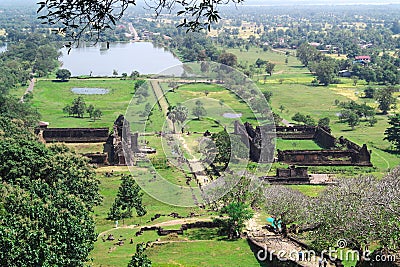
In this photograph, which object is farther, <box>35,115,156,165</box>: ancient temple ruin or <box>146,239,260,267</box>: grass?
<box>35,115,156,165</box>: ancient temple ruin

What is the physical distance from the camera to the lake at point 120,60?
315ft

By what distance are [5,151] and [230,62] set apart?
64724 mm

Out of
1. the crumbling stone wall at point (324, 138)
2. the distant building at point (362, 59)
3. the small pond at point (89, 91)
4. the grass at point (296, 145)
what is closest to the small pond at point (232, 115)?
the grass at point (296, 145)

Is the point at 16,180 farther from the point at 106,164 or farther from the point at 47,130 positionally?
the point at 47,130

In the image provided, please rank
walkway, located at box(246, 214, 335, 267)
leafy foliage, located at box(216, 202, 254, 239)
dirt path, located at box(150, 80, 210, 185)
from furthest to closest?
dirt path, located at box(150, 80, 210, 185) < leafy foliage, located at box(216, 202, 254, 239) < walkway, located at box(246, 214, 335, 267)

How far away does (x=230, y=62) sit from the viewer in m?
87.5

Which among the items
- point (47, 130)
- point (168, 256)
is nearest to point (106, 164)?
point (47, 130)

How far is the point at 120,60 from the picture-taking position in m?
110

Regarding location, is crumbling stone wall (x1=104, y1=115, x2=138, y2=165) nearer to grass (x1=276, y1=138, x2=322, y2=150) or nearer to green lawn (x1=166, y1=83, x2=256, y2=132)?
green lawn (x1=166, y1=83, x2=256, y2=132)

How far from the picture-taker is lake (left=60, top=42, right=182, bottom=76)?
95.9 m

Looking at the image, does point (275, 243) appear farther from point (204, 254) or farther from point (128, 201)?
point (128, 201)

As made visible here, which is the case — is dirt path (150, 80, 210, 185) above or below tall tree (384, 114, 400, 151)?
below

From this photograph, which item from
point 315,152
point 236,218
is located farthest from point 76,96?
point 236,218

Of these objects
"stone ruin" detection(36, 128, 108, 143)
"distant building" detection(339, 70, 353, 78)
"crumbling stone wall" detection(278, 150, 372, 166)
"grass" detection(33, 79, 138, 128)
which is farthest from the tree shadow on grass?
"distant building" detection(339, 70, 353, 78)
